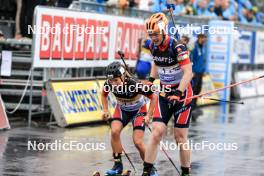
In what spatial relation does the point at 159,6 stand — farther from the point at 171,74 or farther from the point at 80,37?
the point at 171,74

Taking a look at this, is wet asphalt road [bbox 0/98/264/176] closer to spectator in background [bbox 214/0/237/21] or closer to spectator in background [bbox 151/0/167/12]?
spectator in background [bbox 151/0/167/12]

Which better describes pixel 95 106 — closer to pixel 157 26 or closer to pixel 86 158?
pixel 86 158

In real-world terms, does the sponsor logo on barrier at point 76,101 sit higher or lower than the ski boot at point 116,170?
lower

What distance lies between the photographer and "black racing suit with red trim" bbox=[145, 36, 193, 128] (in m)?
9.62

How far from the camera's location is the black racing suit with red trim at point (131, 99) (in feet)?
33.2

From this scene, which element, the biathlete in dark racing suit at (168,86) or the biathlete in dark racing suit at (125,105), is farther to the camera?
the biathlete in dark racing suit at (125,105)

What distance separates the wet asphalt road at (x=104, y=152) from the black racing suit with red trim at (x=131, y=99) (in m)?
0.86

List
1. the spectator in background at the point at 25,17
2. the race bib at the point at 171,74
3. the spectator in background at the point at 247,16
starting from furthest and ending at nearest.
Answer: the spectator in background at the point at 247,16
the spectator in background at the point at 25,17
the race bib at the point at 171,74

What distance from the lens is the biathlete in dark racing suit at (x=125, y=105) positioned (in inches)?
394

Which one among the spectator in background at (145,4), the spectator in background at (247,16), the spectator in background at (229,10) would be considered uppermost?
the spectator in background at (145,4)

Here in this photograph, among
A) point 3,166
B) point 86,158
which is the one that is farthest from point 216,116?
point 3,166

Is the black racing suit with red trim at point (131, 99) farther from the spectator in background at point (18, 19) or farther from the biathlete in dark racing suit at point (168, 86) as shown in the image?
the spectator in background at point (18, 19)

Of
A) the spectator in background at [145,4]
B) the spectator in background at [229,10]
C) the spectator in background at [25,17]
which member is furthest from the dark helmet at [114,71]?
the spectator in background at [229,10]

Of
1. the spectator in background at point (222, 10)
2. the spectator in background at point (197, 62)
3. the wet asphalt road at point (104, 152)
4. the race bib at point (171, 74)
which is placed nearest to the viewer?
the race bib at point (171, 74)
